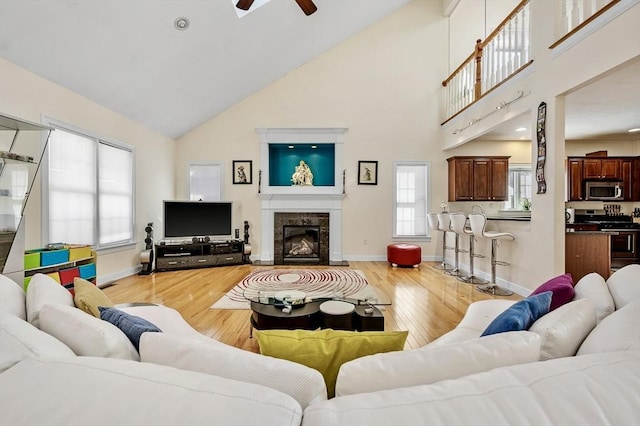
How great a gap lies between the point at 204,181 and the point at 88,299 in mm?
5663

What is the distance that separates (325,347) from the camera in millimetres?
930

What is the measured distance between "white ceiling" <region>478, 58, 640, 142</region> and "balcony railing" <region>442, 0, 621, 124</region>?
619 millimetres

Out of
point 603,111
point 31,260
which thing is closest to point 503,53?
point 603,111

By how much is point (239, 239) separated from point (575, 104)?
6.02 m

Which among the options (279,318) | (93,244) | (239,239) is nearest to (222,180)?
(239,239)

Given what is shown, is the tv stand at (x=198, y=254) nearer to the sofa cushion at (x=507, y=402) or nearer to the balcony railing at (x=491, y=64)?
the balcony railing at (x=491, y=64)

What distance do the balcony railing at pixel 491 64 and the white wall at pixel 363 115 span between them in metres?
0.61

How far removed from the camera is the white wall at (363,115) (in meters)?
6.51

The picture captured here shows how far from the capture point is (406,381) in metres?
0.72

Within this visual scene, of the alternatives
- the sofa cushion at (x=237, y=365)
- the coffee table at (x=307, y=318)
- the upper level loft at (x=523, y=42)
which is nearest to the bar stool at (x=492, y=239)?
the upper level loft at (x=523, y=42)

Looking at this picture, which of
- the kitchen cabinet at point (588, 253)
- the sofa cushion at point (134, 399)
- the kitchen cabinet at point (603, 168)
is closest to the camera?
the sofa cushion at point (134, 399)

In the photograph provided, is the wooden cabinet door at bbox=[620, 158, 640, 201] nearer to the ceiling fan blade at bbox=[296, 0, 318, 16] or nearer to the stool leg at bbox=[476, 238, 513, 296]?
the stool leg at bbox=[476, 238, 513, 296]

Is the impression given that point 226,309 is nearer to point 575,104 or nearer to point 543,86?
point 543,86

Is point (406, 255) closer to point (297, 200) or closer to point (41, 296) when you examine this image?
point (297, 200)
